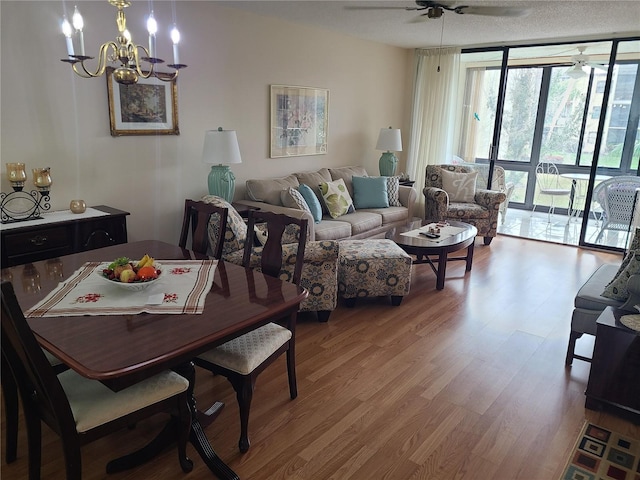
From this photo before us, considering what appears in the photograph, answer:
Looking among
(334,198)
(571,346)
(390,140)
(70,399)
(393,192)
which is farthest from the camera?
(390,140)

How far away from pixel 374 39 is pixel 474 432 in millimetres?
5128

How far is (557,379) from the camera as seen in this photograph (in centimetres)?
286

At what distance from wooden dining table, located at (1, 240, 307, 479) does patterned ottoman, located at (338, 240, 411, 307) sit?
1.50m

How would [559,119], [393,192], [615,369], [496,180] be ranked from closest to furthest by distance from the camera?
[615,369]
[393,192]
[496,180]
[559,119]

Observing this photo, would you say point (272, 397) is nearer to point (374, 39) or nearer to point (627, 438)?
point (627, 438)

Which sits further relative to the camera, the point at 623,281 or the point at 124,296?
the point at 623,281

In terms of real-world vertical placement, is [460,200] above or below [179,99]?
below

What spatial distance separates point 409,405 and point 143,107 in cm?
316

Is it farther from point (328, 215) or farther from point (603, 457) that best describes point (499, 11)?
point (603, 457)

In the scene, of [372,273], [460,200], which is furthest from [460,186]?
[372,273]

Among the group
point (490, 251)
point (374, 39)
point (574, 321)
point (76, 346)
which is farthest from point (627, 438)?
point (374, 39)

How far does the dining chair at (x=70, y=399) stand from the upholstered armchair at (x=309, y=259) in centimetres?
146

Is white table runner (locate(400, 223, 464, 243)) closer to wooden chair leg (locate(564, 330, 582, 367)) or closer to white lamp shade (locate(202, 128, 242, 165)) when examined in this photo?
wooden chair leg (locate(564, 330, 582, 367))

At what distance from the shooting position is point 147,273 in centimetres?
201
